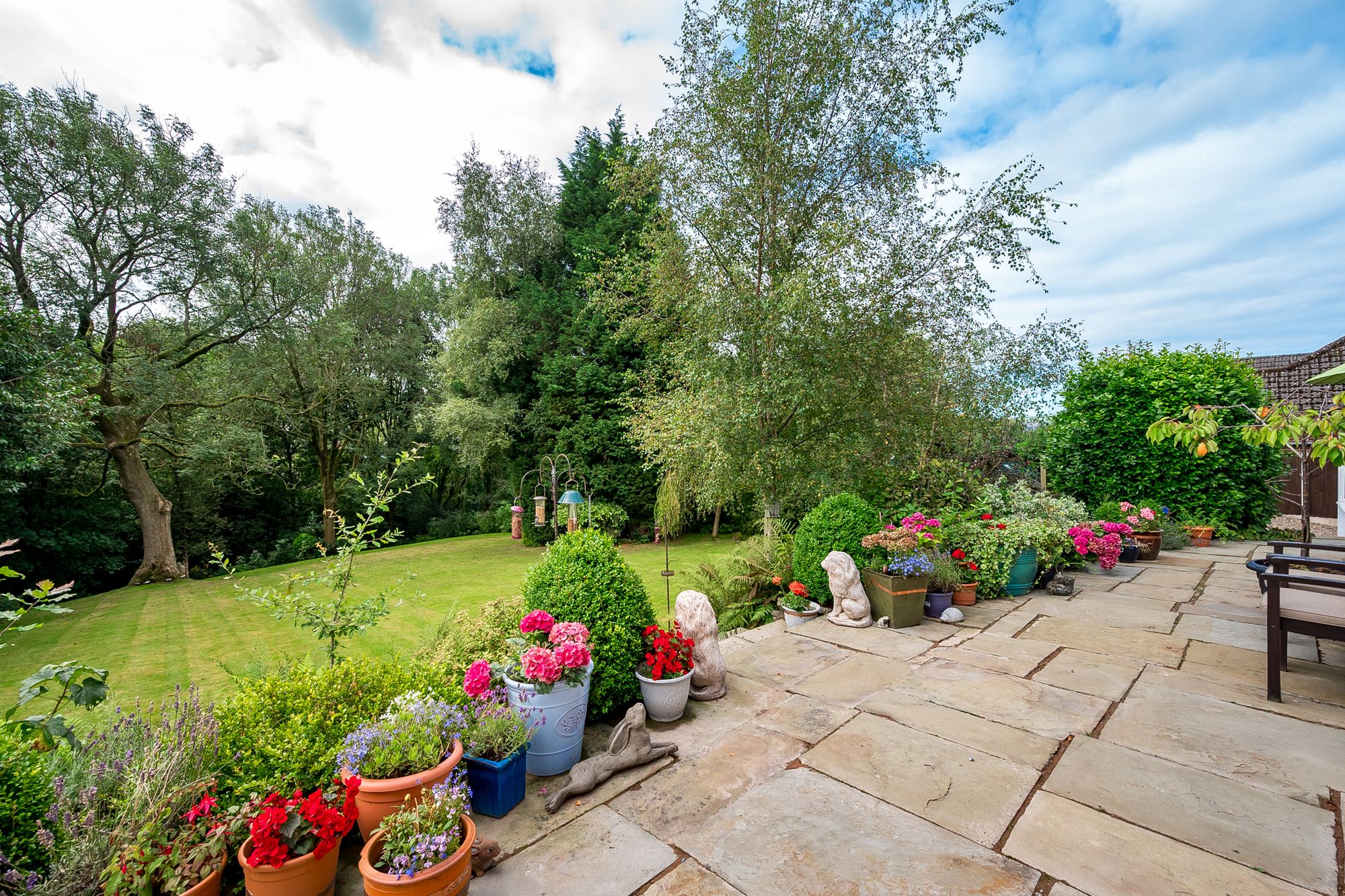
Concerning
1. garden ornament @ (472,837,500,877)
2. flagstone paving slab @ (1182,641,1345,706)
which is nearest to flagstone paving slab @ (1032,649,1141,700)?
flagstone paving slab @ (1182,641,1345,706)

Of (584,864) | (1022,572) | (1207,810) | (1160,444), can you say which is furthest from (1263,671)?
(1160,444)

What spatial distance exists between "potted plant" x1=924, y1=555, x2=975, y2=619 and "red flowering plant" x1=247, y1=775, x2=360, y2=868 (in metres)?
4.79

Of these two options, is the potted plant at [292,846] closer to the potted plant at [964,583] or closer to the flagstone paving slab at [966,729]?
Answer: the flagstone paving slab at [966,729]

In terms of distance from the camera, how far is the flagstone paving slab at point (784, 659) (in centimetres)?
376

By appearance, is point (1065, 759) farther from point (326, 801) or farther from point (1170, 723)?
point (326, 801)

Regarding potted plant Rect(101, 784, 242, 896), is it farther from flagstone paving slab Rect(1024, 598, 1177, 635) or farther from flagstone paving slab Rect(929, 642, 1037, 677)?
flagstone paving slab Rect(1024, 598, 1177, 635)

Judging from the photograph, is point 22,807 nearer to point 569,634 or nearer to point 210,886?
point 210,886

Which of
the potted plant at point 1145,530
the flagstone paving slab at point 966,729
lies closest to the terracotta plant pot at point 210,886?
the flagstone paving slab at point 966,729

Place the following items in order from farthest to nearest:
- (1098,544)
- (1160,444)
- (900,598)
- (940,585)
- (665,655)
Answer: (1160,444)
(1098,544)
(940,585)
(900,598)
(665,655)

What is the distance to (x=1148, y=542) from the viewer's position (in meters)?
7.59

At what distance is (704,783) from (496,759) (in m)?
0.99

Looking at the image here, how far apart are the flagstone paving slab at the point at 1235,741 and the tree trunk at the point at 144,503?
16.0 meters

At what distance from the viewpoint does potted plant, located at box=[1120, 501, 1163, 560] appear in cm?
759

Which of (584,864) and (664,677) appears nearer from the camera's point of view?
(584,864)
